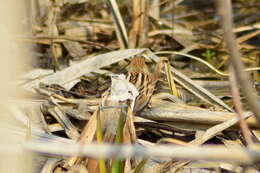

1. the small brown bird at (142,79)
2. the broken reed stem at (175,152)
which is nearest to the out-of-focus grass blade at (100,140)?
the small brown bird at (142,79)

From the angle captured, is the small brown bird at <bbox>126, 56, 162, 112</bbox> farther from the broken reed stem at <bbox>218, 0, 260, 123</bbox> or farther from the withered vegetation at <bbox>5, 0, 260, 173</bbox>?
the broken reed stem at <bbox>218, 0, 260, 123</bbox>

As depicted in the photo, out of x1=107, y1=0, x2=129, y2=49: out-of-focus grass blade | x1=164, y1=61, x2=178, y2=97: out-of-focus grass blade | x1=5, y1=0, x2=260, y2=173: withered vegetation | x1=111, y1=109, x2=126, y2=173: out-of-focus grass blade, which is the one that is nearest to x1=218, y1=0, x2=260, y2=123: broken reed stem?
x1=5, y1=0, x2=260, y2=173: withered vegetation

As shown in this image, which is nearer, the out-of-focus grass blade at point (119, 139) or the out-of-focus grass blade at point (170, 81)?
the out-of-focus grass blade at point (119, 139)

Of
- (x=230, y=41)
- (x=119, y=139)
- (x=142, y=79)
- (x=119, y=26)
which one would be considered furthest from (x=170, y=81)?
(x=230, y=41)

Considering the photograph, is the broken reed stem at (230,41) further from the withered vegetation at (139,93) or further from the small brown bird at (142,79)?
the small brown bird at (142,79)

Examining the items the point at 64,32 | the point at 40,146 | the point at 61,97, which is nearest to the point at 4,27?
the point at 40,146

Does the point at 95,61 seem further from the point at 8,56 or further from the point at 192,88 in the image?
the point at 8,56

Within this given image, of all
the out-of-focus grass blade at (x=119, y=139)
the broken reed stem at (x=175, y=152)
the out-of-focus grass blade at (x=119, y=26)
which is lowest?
the out-of-focus grass blade at (x=119, y=139)

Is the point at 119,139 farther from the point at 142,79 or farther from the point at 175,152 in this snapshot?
the point at 175,152
